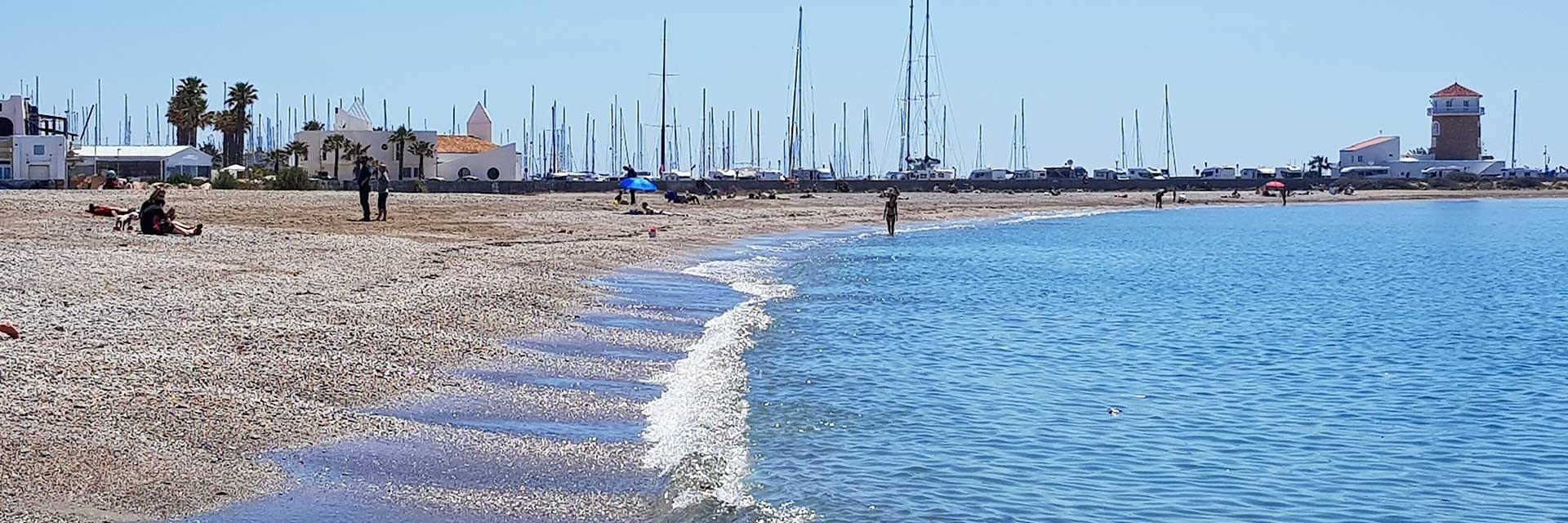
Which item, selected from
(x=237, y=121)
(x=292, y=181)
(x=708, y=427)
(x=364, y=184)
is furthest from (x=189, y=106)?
(x=708, y=427)

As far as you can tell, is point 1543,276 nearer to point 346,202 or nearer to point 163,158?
point 346,202

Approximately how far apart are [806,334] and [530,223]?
24231 millimetres

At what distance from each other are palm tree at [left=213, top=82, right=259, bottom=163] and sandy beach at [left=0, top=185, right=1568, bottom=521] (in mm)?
60533

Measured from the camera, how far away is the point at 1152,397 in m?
16.0

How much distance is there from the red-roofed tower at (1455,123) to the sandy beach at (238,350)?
12025 centimetres

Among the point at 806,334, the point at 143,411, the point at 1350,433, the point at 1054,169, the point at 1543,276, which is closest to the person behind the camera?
the point at 143,411

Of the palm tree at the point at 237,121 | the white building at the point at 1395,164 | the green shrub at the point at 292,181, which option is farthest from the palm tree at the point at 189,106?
the white building at the point at 1395,164

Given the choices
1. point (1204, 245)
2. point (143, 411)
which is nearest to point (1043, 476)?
point (143, 411)

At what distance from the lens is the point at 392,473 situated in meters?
10.2

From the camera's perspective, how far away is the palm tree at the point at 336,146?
86.5 m

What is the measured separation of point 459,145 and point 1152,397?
81.4m

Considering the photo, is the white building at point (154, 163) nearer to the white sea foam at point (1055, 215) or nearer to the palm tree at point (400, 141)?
the palm tree at point (400, 141)

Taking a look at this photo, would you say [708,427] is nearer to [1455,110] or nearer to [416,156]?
[416,156]

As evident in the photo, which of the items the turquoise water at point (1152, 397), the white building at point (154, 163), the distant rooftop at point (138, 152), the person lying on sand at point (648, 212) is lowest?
the turquoise water at point (1152, 397)
